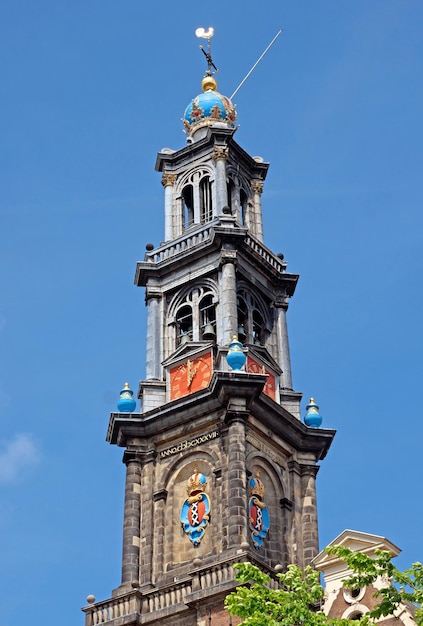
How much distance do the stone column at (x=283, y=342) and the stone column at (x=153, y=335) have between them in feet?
16.6

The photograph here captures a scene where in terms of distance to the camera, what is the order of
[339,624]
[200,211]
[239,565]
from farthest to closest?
[200,211] < [239,565] < [339,624]

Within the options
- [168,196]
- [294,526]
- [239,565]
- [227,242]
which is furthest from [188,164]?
[239,565]

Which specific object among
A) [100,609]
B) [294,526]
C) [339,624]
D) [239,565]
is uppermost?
[294,526]

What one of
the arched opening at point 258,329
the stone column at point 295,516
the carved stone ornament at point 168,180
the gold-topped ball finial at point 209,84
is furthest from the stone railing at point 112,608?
the gold-topped ball finial at point 209,84

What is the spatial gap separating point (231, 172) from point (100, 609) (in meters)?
21.6

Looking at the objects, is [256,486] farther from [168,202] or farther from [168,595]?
[168,202]

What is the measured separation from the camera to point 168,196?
194 ft

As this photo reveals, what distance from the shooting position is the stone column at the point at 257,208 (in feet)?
192

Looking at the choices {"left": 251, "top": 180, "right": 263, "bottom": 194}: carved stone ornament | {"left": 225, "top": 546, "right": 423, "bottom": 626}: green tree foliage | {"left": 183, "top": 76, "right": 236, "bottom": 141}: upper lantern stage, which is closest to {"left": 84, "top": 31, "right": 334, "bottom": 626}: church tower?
{"left": 251, "top": 180, "right": 263, "bottom": 194}: carved stone ornament

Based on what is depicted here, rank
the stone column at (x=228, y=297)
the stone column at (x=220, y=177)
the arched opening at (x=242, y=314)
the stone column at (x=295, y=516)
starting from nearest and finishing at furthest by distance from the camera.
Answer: the stone column at (x=295, y=516), the stone column at (x=228, y=297), the arched opening at (x=242, y=314), the stone column at (x=220, y=177)

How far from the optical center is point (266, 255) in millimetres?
56625

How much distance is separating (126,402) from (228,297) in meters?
5.91

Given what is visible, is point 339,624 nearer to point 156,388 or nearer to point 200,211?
point 156,388

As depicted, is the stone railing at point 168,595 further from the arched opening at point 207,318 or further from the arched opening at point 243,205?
the arched opening at point 243,205
